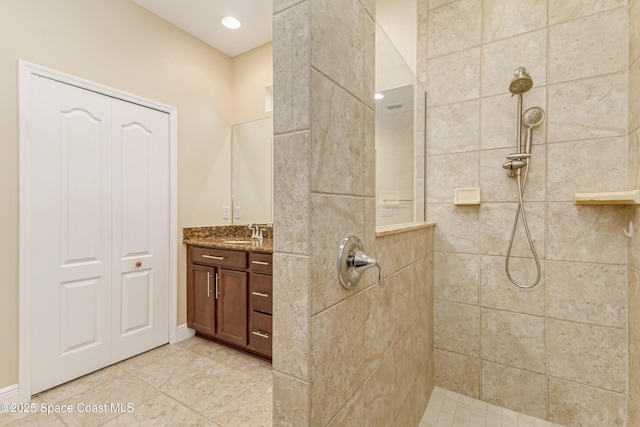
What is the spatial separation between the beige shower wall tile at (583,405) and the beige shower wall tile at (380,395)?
1105mm

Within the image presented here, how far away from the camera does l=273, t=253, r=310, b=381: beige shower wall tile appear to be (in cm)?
69

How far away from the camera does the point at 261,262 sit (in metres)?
2.12

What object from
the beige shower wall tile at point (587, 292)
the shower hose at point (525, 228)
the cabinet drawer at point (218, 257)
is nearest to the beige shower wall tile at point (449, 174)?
the shower hose at point (525, 228)

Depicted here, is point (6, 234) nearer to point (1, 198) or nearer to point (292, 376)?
point (1, 198)

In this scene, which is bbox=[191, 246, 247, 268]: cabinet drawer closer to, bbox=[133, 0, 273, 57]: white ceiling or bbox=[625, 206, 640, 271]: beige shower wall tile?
bbox=[133, 0, 273, 57]: white ceiling

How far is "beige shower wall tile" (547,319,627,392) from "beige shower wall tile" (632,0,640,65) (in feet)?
4.41

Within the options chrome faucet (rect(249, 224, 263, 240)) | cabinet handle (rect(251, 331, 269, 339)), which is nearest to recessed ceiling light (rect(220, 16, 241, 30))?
chrome faucet (rect(249, 224, 263, 240))

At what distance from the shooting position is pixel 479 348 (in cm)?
179

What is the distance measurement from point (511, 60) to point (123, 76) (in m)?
2.70

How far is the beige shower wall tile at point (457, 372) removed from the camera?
1805 mm

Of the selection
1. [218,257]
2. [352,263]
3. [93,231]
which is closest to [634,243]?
[352,263]

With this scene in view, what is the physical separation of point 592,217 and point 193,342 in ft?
9.80

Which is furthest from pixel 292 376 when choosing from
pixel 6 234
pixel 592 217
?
pixel 6 234

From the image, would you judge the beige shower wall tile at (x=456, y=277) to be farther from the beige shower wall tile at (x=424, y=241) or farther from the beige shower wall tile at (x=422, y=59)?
the beige shower wall tile at (x=422, y=59)
